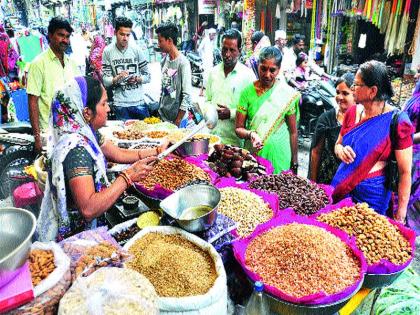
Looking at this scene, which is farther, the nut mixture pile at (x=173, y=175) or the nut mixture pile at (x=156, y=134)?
the nut mixture pile at (x=156, y=134)

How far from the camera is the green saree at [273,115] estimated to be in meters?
2.93

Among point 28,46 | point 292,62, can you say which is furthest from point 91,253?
point 28,46

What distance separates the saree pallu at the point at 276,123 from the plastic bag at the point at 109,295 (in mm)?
2029

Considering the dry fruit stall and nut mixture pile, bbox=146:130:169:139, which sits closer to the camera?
the dry fruit stall

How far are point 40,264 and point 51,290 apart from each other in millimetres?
114

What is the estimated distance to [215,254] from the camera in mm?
1520

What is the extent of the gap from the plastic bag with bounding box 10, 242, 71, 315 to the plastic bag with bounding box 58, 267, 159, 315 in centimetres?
5

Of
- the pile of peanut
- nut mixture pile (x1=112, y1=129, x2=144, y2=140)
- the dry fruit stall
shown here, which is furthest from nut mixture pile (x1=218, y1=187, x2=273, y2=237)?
nut mixture pile (x1=112, y1=129, x2=144, y2=140)

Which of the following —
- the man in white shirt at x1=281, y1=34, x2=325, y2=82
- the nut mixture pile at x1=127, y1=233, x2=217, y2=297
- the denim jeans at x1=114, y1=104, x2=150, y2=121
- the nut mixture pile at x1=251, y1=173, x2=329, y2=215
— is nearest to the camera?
the nut mixture pile at x1=127, y1=233, x2=217, y2=297

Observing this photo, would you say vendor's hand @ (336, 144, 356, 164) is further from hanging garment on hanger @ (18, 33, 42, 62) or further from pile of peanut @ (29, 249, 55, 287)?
hanging garment on hanger @ (18, 33, 42, 62)

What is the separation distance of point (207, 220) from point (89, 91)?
870mm

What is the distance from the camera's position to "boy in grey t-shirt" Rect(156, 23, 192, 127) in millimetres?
4152

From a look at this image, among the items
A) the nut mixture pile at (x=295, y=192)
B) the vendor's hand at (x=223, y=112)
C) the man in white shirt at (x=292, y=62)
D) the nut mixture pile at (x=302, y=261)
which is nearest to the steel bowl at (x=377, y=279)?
the nut mixture pile at (x=302, y=261)

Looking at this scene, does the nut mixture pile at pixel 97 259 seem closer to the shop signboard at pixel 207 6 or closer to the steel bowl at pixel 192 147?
the steel bowl at pixel 192 147
